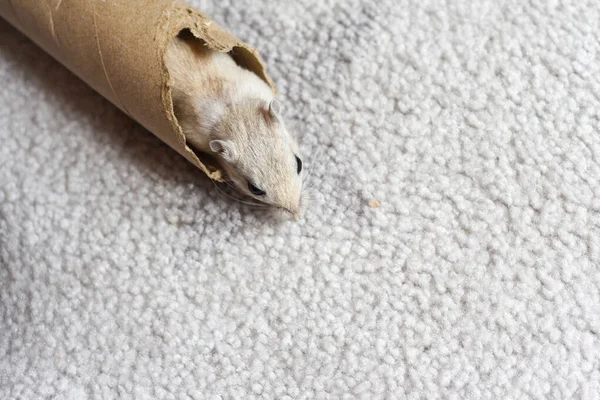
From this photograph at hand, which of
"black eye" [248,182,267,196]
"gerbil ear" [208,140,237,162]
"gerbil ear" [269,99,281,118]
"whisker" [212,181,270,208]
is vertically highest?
"gerbil ear" [269,99,281,118]

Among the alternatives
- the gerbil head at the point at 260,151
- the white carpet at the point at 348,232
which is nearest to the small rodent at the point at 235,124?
the gerbil head at the point at 260,151

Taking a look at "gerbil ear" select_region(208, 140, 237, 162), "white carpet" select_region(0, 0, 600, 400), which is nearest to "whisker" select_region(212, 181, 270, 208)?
"white carpet" select_region(0, 0, 600, 400)

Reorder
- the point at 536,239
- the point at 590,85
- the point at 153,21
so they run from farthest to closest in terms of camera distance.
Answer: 1. the point at 590,85
2. the point at 536,239
3. the point at 153,21

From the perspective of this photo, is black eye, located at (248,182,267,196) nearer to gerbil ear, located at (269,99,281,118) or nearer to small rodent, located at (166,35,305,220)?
small rodent, located at (166,35,305,220)

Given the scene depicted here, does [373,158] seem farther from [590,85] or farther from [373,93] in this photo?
[590,85]

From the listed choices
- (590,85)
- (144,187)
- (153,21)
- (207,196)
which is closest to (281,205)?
(207,196)

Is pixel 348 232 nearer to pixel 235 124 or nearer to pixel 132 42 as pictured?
pixel 235 124
